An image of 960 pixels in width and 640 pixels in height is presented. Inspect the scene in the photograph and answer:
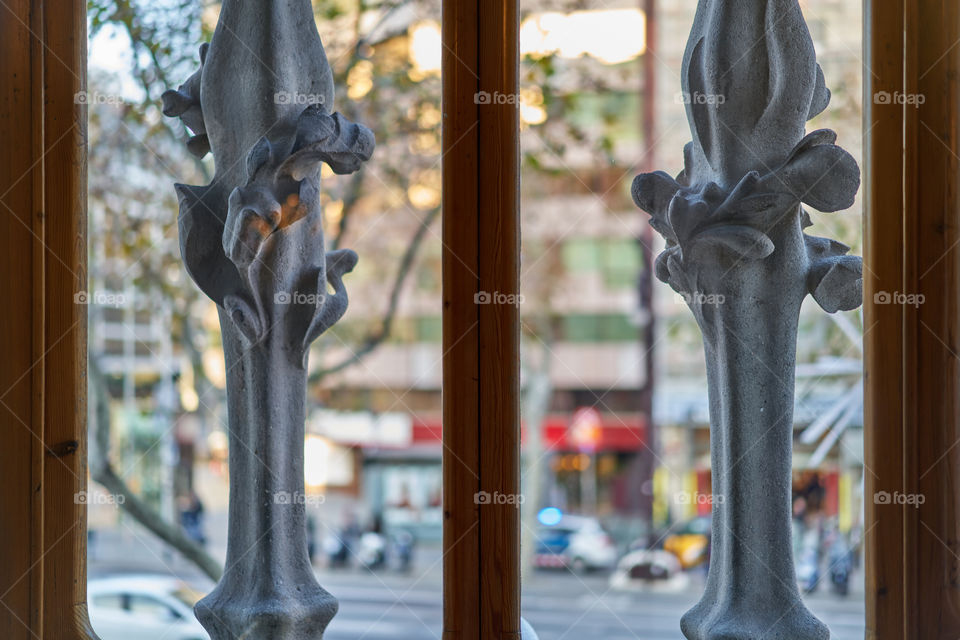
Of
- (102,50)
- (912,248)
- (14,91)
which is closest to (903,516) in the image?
(912,248)

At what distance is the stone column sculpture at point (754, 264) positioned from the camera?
167cm

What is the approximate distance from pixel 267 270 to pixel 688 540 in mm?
6707

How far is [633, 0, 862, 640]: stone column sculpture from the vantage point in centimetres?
167

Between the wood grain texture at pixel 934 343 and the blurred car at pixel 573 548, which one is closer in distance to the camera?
the wood grain texture at pixel 934 343

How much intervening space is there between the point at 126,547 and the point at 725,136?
7290 mm

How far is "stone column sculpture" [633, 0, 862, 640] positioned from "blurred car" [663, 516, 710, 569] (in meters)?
6.17

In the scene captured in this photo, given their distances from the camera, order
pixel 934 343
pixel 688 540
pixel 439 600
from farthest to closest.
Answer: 1. pixel 688 540
2. pixel 439 600
3. pixel 934 343

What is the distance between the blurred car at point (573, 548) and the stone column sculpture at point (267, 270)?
6800 mm

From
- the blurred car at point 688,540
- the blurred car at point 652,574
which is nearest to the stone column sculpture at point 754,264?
the blurred car at point 652,574

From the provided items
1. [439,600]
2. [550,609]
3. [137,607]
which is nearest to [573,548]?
[550,609]

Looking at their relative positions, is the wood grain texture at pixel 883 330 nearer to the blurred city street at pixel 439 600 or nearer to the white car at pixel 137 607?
the white car at pixel 137 607

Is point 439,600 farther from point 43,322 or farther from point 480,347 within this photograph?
point 480,347

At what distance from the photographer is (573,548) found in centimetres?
909

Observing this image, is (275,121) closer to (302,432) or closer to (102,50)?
(302,432)
